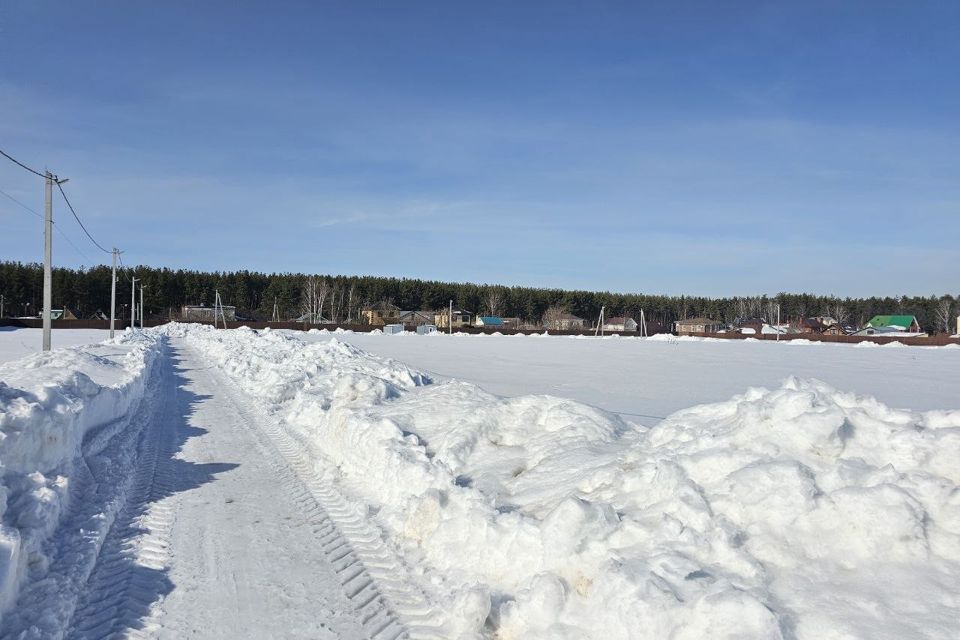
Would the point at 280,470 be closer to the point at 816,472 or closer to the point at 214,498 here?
the point at 214,498

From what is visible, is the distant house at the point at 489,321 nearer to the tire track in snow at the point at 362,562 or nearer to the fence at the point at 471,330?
the fence at the point at 471,330

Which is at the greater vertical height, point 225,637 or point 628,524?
point 628,524

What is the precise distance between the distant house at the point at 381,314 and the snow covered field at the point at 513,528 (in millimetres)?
95653

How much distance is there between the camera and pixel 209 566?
447 centimetres

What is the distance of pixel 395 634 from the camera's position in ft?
12.0

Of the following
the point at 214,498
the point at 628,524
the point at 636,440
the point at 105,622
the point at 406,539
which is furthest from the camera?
the point at 636,440

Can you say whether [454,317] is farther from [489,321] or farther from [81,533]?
[81,533]

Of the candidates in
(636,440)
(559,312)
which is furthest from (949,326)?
(636,440)

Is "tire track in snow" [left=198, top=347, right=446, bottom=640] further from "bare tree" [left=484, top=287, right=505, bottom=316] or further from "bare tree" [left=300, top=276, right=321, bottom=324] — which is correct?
"bare tree" [left=484, top=287, right=505, bottom=316]

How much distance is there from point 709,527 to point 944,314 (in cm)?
15126

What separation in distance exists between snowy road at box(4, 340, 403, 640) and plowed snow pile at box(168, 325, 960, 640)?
0.54m

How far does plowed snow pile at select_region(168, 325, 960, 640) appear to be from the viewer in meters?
3.30

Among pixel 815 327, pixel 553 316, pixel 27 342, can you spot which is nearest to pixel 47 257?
pixel 27 342

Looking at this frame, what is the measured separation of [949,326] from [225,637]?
5907 inches
